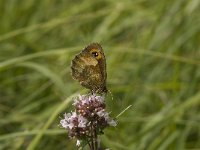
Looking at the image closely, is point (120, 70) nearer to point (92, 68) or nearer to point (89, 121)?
point (92, 68)

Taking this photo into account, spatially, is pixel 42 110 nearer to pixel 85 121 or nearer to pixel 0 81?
pixel 0 81

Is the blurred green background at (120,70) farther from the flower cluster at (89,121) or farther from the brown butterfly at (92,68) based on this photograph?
the flower cluster at (89,121)

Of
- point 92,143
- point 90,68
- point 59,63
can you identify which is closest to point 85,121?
point 92,143

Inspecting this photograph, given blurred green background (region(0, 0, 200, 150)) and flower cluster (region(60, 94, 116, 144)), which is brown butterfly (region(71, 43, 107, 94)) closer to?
flower cluster (region(60, 94, 116, 144))

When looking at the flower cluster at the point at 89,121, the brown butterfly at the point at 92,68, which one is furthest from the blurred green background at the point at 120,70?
the flower cluster at the point at 89,121

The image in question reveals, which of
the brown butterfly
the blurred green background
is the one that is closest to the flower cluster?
the brown butterfly

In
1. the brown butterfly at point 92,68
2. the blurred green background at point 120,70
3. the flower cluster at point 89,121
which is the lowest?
the flower cluster at point 89,121

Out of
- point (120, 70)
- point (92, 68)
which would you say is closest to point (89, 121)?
point (92, 68)
